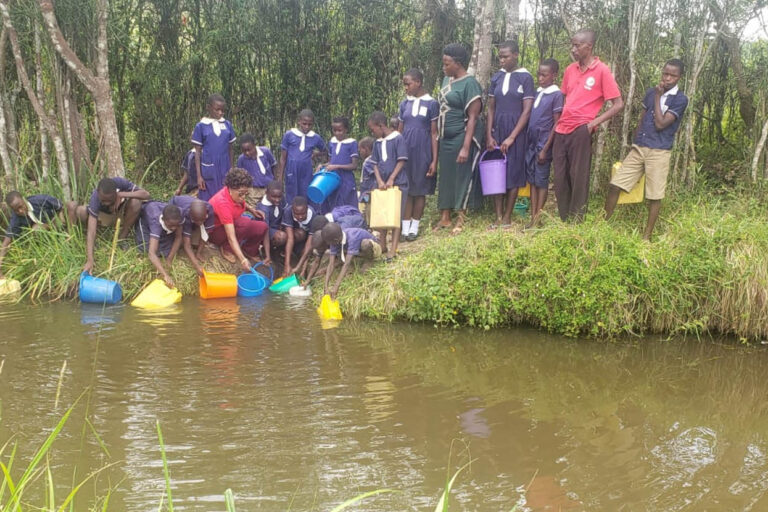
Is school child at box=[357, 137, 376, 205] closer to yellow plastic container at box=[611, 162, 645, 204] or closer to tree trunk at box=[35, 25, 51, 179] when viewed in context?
yellow plastic container at box=[611, 162, 645, 204]

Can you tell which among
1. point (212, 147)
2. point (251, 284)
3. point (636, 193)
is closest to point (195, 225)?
point (251, 284)

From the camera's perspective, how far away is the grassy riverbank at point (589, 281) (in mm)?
5234

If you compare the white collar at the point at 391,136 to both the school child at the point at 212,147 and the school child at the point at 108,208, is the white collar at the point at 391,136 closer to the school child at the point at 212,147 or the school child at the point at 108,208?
the school child at the point at 212,147

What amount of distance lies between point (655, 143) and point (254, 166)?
410 centimetres

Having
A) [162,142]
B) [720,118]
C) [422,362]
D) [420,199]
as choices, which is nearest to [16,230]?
[162,142]

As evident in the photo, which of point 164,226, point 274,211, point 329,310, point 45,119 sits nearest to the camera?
point 329,310

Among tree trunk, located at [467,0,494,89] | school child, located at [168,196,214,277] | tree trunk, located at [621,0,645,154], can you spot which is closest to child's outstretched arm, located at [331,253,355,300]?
school child, located at [168,196,214,277]

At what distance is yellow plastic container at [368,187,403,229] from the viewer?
6418mm

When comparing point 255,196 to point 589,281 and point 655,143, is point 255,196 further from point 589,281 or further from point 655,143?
point 655,143

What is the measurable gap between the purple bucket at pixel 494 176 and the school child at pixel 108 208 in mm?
3267

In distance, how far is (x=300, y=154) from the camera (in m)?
7.57

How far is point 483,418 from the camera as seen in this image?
3.88m

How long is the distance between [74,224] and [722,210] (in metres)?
6.23

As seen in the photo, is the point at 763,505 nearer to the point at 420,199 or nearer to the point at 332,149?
the point at 420,199
